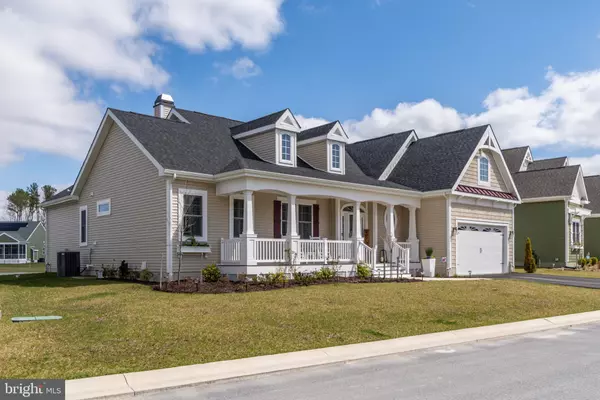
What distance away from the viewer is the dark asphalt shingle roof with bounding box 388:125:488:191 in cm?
2519

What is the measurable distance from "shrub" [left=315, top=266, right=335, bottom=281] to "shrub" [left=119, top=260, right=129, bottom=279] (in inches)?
270

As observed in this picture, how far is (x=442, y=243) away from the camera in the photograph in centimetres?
2466

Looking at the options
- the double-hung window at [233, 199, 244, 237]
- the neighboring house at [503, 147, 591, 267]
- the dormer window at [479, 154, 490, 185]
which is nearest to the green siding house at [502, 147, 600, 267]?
the neighboring house at [503, 147, 591, 267]

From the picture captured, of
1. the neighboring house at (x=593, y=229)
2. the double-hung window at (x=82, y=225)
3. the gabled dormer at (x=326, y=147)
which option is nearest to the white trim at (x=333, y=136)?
the gabled dormer at (x=326, y=147)

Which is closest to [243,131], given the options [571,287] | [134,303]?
[134,303]

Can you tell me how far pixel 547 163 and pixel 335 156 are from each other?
2500cm

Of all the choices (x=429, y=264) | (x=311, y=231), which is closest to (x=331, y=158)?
(x=311, y=231)

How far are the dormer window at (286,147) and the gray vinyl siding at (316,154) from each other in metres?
1.87

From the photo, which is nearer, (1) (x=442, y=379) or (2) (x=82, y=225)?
(1) (x=442, y=379)

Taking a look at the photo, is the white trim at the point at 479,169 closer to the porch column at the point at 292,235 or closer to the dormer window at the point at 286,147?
the dormer window at the point at 286,147

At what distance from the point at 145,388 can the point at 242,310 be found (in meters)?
5.56

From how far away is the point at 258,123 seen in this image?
2288 cm

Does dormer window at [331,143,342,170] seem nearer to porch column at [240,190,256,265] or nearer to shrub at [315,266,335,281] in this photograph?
shrub at [315,266,335,281]

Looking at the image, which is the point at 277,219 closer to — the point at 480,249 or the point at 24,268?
the point at 480,249
